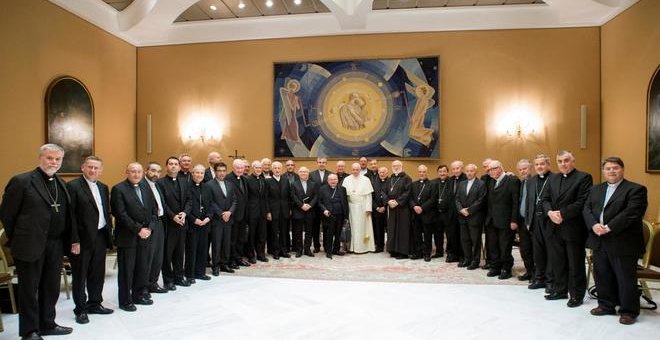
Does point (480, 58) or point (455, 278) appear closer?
point (455, 278)

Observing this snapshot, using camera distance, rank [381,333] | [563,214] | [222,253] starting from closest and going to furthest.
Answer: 1. [381,333]
2. [563,214]
3. [222,253]

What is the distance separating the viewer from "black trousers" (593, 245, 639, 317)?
4.52 meters

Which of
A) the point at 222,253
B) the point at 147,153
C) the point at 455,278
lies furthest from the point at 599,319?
the point at 147,153

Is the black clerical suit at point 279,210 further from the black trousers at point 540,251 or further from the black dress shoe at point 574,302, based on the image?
the black dress shoe at point 574,302

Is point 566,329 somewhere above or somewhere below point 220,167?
below

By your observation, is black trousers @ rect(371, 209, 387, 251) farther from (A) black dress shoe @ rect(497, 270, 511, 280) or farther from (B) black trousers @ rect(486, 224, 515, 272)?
(A) black dress shoe @ rect(497, 270, 511, 280)

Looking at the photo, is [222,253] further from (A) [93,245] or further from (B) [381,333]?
(B) [381,333]

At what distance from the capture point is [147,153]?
11266mm

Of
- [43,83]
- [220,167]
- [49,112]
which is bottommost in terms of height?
[220,167]

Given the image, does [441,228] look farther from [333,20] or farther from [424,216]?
[333,20]

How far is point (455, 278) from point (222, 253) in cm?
357

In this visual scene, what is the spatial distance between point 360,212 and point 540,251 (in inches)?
142

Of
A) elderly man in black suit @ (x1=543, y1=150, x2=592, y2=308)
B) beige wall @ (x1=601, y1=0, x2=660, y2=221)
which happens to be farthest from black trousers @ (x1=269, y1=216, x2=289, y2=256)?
beige wall @ (x1=601, y1=0, x2=660, y2=221)

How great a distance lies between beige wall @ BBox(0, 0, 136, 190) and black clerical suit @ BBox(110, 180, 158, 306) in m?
3.97
